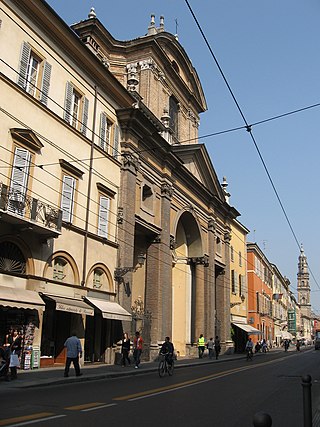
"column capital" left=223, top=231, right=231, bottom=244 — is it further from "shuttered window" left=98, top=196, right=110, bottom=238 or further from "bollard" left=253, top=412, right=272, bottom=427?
"bollard" left=253, top=412, right=272, bottom=427

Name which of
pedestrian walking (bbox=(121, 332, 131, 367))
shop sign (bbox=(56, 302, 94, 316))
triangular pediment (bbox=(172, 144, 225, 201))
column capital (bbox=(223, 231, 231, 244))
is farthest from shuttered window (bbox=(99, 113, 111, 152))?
column capital (bbox=(223, 231, 231, 244))

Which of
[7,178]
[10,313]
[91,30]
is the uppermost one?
[91,30]

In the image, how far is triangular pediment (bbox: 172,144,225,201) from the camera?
34.4 metres

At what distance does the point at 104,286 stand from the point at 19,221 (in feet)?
25.2

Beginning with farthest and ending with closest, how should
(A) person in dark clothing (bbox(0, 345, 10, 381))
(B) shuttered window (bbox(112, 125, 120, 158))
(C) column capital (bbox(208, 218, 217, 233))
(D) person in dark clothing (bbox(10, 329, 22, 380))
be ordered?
(C) column capital (bbox(208, 218, 217, 233))
(B) shuttered window (bbox(112, 125, 120, 158))
(D) person in dark clothing (bbox(10, 329, 22, 380))
(A) person in dark clothing (bbox(0, 345, 10, 381))

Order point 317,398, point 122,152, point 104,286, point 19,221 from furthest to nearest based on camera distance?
1. point 122,152
2. point 104,286
3. point 19,221
4. point 317,398

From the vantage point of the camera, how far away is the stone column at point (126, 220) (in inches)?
932

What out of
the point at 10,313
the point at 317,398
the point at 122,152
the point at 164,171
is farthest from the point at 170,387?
the point at 164,171

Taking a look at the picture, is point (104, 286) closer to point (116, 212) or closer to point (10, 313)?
point (116, 212)

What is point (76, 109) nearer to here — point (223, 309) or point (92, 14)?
point (92, 14)

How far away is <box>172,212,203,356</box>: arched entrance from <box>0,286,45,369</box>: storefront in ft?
55.3

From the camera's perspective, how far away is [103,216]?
74.5 feet

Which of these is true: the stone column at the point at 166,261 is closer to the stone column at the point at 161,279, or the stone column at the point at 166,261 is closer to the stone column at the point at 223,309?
the stone column at the point at 161,279

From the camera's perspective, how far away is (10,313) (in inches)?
657
